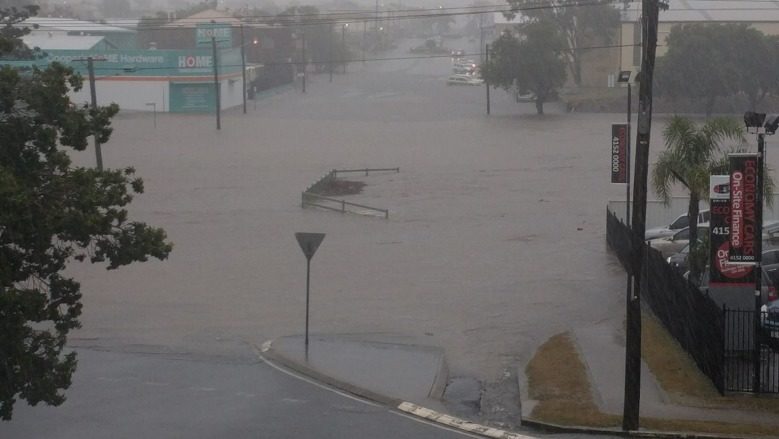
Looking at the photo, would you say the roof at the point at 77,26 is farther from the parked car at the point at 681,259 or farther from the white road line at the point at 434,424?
the white road line at the point at 434,424

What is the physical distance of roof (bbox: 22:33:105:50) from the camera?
80000 mm

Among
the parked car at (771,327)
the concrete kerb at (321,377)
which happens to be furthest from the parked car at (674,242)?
the concrete kerb at (321,377)

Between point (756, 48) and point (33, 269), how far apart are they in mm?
66781

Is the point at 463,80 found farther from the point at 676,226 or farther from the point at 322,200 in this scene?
the point at 676,226

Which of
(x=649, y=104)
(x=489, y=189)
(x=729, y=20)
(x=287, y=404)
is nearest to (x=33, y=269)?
(x=287, y=404)

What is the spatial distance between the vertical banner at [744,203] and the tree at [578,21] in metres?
73.1

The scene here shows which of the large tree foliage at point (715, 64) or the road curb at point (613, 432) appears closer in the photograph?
the road curb at point (613, 432)

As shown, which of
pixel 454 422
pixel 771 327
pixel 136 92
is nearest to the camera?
pixel 454 422

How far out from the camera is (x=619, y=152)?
2783 centimetres

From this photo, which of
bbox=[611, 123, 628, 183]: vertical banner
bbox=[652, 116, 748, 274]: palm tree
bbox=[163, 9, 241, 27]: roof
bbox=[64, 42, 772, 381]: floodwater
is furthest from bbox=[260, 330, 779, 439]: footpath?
bbox=[163, 9, 241, 27]: roof

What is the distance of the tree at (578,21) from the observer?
291 ft

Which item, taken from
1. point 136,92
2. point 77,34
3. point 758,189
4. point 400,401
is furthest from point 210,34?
point 758,189

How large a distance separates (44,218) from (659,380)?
9363 mm

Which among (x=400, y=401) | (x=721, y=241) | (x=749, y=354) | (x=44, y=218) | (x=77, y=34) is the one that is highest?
(x=77, y=34)
